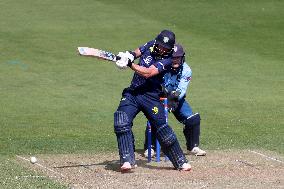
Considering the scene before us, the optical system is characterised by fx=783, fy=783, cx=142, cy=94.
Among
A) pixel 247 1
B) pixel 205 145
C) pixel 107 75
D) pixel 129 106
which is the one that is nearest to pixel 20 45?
pixel 107 75

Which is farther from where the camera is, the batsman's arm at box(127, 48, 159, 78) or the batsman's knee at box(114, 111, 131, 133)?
the batsman's knee at box(114, 111, 131, 133)

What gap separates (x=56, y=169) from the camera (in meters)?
11.6

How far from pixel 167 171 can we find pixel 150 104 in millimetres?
1034

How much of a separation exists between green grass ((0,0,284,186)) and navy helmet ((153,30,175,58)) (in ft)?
8.43

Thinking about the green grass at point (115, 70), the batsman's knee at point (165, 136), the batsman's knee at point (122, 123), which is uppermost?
the batsman's knee at point (122, 123)

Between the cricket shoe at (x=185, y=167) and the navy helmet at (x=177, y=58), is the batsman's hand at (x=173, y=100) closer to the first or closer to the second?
the navy helmet at (x=177, y=58)

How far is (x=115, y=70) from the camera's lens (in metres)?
23.3

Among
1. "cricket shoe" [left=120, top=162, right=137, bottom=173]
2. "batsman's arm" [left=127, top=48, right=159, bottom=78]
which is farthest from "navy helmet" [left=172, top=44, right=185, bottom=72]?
"cricket shoe" [left=120, top=162, right=137, bottom=173]

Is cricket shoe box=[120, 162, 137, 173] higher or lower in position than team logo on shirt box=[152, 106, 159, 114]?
lower

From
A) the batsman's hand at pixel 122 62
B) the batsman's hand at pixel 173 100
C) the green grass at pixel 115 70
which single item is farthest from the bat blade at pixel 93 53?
the green grass at pixel 115 70

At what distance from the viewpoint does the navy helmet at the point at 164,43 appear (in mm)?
11547

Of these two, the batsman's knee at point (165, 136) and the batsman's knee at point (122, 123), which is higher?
the batsman's knee at point (122, 123)

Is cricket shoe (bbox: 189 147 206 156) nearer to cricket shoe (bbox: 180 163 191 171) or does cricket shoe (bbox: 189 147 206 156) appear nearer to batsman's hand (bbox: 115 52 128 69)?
cricket shoe (bbox: 180 163 191 171)

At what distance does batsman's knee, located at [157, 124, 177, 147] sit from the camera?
1164cm
